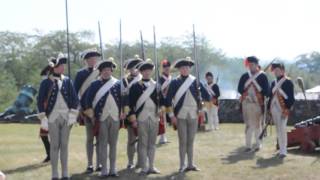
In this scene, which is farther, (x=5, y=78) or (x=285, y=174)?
(x=5, y=78)

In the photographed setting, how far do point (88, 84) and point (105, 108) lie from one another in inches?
39.7

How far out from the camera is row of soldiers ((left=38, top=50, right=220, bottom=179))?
9688mm

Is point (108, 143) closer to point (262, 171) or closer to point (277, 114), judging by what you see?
point (262, 171)

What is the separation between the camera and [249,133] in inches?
498

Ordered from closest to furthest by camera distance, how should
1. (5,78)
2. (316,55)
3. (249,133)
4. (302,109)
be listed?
(249,133), (302,109), (5,78), (316,55)

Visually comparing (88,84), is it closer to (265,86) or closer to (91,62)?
(91,62)

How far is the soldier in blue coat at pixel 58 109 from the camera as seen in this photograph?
9609mm

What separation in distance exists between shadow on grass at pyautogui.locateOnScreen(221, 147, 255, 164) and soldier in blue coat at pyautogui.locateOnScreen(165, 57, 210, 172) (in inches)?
49.6

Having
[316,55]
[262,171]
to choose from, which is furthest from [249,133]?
[316,55]

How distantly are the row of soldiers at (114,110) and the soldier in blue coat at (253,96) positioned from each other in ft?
7.37

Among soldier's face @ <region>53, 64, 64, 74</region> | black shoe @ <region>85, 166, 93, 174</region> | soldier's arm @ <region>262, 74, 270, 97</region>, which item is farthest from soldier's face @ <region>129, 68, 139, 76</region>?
soldier's arm @ <region>262, 74, 270, 97</region>

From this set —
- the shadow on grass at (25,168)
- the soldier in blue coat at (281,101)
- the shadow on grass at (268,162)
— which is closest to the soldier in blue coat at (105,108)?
the shadow on grass at (25,168)

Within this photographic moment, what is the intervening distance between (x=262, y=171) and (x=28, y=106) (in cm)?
1567

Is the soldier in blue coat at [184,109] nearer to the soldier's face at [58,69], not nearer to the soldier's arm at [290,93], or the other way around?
the soldier's face at [58,69]
